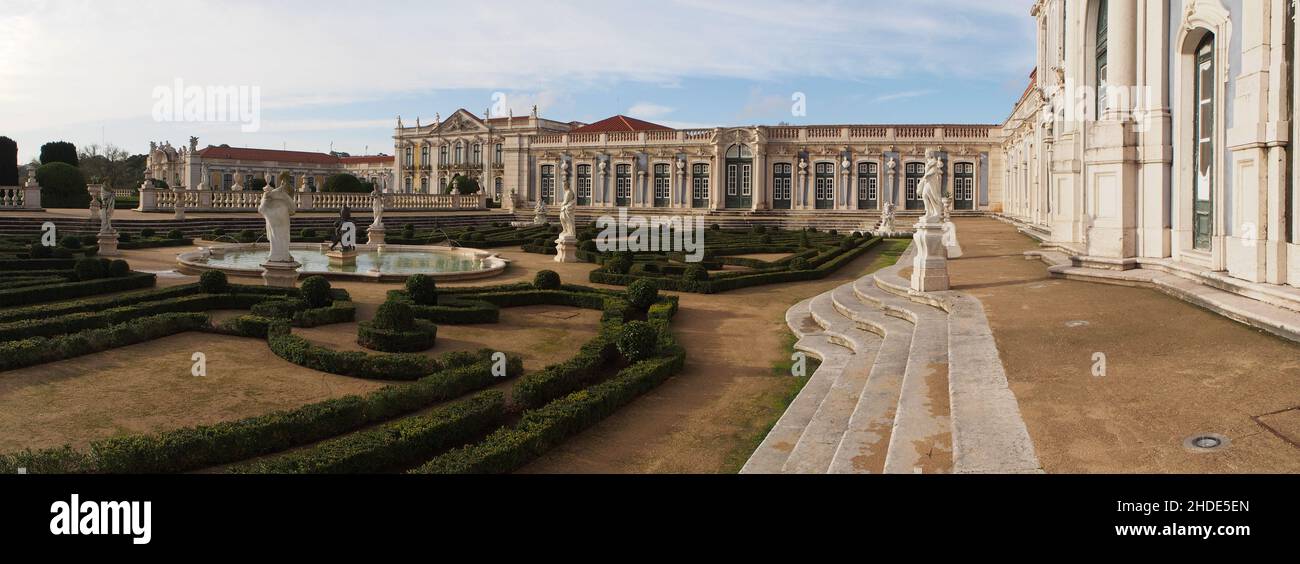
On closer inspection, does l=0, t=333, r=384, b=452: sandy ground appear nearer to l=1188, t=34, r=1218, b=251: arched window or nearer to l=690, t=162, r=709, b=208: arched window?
l=1188, t=34, r=1218, b=251: arched window

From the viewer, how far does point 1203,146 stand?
11.7 m

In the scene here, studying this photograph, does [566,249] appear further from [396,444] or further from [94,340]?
[396,444]

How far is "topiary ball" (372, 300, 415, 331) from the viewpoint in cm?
1002

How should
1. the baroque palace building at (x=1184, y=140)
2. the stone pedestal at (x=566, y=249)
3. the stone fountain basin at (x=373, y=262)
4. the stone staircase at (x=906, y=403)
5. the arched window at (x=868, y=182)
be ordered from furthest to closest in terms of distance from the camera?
the arched window at (x=868, y=182), the stone pedestal at (x=566, y=249), the stone fountain basin at (x=373, y=262), the baroque palace building at (x=1184, y=140), the stone staircase at (x=906, y=403)

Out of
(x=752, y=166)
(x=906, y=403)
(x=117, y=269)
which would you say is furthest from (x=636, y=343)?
(x=752, y=166)

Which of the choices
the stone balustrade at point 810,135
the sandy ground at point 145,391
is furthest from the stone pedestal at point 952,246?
the stone balustrade at point 810,135

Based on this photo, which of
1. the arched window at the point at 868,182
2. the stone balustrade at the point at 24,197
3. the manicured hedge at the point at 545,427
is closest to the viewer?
the manicured hedge at the point at 545,427

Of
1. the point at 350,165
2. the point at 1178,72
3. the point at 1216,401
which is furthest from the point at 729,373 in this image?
the point at 350,165

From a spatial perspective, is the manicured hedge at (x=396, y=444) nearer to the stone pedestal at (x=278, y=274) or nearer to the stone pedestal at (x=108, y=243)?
the stone pedestal at (x=278, y=274)

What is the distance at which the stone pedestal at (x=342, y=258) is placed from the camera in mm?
19469

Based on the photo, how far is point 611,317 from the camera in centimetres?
1207

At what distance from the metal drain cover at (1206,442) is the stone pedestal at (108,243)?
22.0 m
